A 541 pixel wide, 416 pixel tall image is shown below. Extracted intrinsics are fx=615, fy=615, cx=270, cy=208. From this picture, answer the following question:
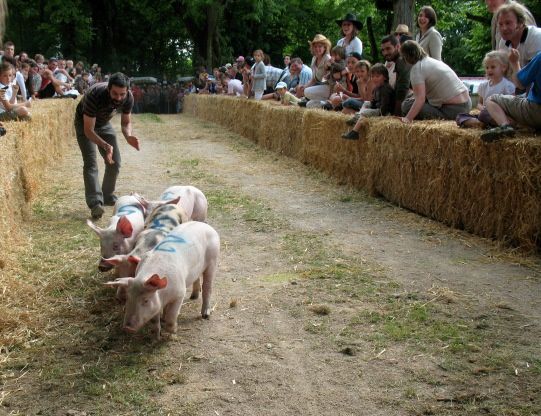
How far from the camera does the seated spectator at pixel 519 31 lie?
6.88 m

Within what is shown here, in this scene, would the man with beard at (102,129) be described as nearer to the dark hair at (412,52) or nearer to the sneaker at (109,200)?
the sneaker at (109,200)

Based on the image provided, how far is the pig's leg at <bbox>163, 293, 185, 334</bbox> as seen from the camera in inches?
167

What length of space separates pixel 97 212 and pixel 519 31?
548 cm

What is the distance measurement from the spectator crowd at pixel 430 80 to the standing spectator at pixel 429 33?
0.02m

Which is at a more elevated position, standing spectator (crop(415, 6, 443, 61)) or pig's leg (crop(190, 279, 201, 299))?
standing spectator (crop(415, 6, 443, 61))

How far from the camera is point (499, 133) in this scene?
20.5 ft

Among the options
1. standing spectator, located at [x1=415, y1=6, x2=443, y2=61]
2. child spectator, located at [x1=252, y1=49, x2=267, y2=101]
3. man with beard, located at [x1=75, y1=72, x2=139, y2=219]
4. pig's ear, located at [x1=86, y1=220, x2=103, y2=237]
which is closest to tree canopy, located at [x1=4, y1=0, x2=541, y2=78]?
child spectator, located at [x1=252, y1=49, x2=267, y2=101]

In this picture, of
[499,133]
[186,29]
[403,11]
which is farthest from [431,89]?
[186,29]

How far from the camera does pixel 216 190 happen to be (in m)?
9.49

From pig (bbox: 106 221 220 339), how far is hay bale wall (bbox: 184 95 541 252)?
3.25 metres

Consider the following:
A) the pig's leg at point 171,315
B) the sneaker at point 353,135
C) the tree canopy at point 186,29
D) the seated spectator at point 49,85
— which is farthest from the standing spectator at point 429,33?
the tree canopy at point 186,29

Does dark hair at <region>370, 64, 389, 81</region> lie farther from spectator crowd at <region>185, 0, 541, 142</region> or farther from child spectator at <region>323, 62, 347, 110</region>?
child spectator at <region>323, 62, 347, 110</region>

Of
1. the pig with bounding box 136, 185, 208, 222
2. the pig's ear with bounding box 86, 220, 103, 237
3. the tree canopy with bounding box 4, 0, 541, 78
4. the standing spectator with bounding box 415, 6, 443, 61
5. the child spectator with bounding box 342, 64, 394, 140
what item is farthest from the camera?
the tree canopy with bounding box 4, 0, 541, 78

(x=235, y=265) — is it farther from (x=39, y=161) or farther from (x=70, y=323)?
(x=39, y=161)
